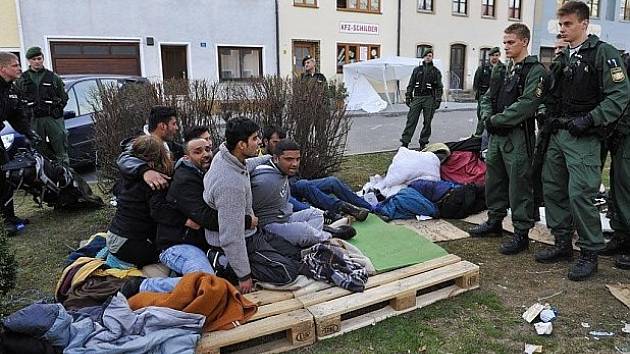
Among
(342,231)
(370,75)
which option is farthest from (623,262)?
(370,75)

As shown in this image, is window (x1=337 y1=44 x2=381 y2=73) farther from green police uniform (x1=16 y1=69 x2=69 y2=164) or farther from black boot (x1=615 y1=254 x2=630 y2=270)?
black boot (x1=615 y1=254 x2=630 y2=270)

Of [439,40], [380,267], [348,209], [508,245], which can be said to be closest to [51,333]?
[380,267]

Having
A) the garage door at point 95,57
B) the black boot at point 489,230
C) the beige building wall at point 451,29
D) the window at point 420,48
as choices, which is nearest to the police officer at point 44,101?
the black boot at point 489,230

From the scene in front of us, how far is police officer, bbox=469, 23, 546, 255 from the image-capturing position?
4.34 metres

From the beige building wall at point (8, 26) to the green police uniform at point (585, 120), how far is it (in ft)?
52.5

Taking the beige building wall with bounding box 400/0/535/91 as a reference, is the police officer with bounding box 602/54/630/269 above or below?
below

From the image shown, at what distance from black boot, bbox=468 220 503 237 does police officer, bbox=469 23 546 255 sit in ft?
0.71

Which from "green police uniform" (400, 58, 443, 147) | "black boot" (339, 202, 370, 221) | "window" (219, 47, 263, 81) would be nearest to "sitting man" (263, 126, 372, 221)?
"black boot" (339, 202, 370, 221)

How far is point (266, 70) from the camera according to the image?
20.4m

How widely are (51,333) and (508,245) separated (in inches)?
146

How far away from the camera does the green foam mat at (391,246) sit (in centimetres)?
406

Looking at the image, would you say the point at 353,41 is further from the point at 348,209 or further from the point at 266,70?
the point at 348,209

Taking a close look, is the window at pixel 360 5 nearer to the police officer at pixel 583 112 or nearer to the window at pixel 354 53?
the window at pixel 354 53

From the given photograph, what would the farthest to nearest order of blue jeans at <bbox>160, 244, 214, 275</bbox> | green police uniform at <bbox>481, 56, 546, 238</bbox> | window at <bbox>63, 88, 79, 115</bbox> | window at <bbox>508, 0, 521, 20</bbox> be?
window at <bbox>508, 0, 521, 20</bbox>
window at <bbox>63, 88, 79, 115</bbox>
green police uniform at <bbox>481, 56, 546, 238</bbox>
blue jeans at <bbox>160, 244, 214, 275</bbox>
